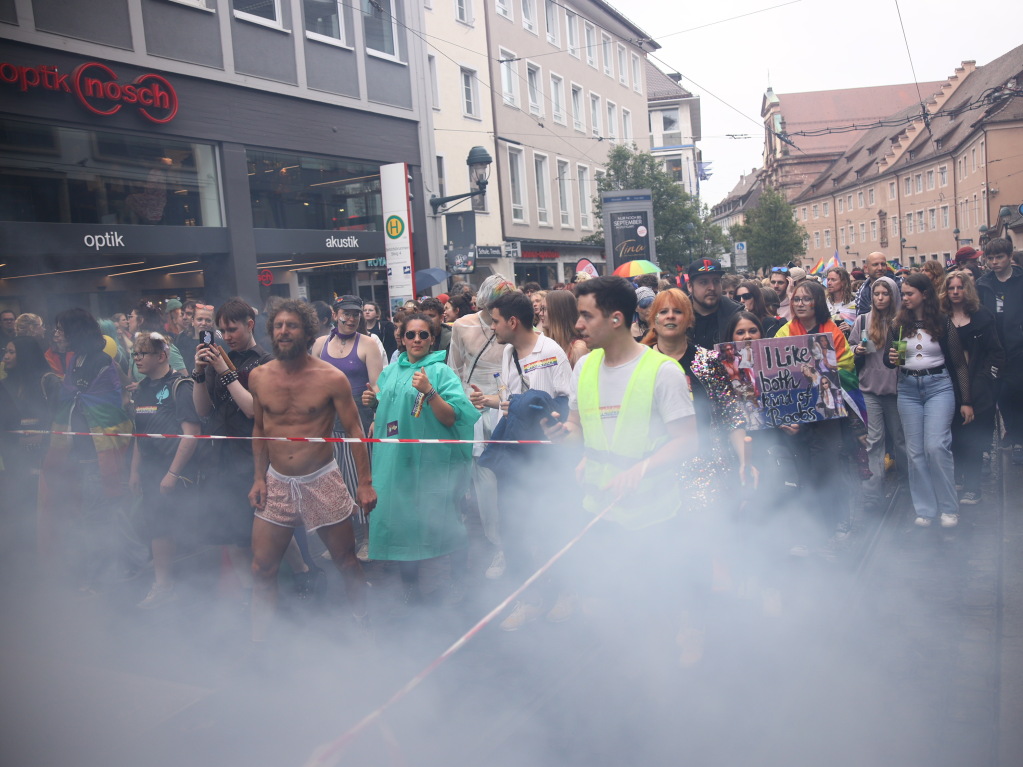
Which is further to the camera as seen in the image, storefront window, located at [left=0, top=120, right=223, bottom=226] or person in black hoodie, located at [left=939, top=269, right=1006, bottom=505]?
storefront window, located at [left=0, top=120, right=223, bottom=226]

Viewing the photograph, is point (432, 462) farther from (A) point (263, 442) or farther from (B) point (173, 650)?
(B) point (173, 650)

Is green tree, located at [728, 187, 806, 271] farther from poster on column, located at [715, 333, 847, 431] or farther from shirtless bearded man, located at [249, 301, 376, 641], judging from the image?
shirtless bearded man, located at [249, 301, 376, 641]

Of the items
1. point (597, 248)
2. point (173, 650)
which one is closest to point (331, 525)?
point (173, 650)

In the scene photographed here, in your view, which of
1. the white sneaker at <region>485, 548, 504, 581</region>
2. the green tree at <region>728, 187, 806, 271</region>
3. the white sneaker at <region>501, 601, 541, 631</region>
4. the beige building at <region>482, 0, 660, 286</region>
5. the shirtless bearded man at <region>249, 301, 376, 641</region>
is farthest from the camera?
the green tree at <region>728, 187, 806, 271</region>

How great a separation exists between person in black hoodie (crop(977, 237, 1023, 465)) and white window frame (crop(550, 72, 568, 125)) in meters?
20.8

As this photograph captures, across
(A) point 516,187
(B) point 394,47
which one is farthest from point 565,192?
(B) point 394,47

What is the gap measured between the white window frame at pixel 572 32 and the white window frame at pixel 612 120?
3540mm

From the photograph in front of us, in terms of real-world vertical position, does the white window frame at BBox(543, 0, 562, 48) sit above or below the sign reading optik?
above

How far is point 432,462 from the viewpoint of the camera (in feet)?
14.1

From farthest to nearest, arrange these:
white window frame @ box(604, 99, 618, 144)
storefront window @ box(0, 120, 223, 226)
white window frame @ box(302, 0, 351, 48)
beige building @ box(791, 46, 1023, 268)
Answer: beige building @ box(791, 46, 1023, 268) → white window frame @ box(604, 99, 618, 144) → white window frame @ box(302, 0, 351, 48) → storefront window @ box(0, 120, 223, 226)

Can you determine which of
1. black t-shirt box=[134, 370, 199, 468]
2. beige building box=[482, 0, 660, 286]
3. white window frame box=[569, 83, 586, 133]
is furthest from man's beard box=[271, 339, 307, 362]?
white window frame box=[569, 83, 586, 133]

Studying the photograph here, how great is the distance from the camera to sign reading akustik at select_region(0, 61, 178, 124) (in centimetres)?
945

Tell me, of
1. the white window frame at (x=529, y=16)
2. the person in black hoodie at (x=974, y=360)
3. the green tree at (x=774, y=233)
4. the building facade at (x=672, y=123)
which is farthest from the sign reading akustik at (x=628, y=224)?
the green tree at (x=774, y=233)

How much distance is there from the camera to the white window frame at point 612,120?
103 ft
